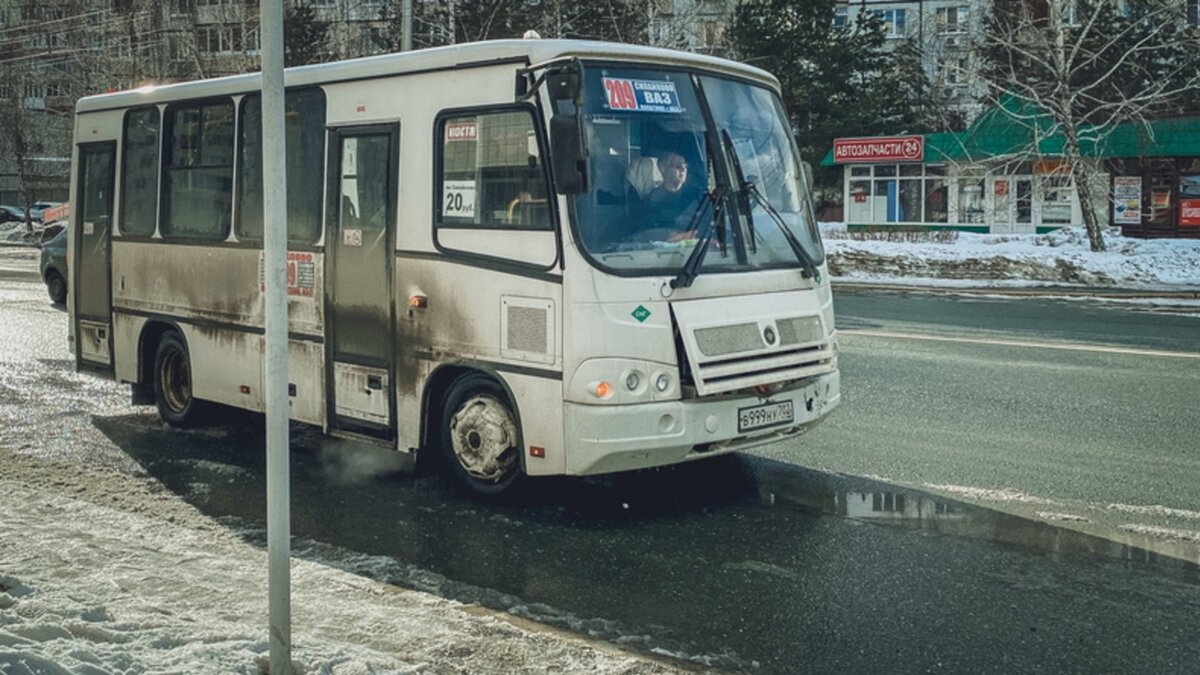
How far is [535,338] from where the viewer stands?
7434mm

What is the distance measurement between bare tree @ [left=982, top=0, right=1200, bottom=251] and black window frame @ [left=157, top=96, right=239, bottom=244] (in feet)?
84.4

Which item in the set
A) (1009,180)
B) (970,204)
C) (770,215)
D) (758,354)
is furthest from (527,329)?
(970,204)

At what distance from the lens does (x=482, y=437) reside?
784 cm

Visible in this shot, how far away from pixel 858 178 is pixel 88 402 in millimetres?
42938

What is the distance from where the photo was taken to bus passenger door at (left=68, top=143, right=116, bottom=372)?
37.2 ft

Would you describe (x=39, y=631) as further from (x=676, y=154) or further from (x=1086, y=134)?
(x=1086, y=134)

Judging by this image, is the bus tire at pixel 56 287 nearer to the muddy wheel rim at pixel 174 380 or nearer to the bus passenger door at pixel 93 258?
the bus passenger door at pixel 93 258

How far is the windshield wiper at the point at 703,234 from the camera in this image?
7.37m

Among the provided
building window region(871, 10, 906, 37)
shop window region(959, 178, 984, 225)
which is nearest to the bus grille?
shop window region(959, 178, 984, 225)

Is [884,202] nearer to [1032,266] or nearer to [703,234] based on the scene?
[1032,266]

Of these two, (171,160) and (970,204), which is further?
(970,204)

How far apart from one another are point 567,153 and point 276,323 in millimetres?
2987

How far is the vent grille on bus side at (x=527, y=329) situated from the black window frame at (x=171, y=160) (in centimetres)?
329

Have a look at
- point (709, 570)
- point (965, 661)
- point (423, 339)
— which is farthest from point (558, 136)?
point (965, 661)
